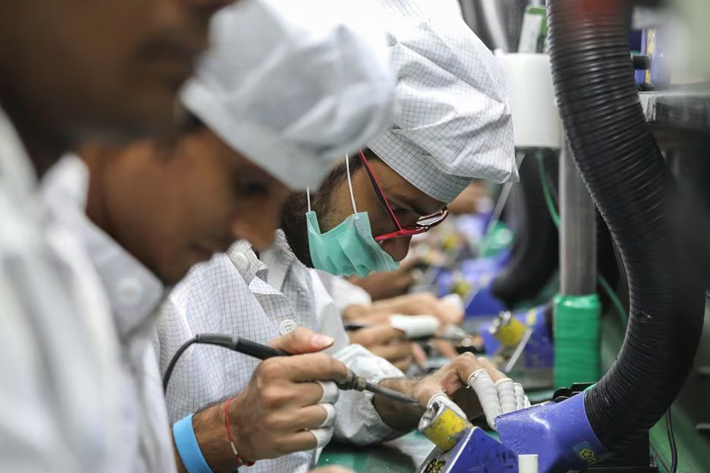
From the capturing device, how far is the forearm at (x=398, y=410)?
216 centimetres

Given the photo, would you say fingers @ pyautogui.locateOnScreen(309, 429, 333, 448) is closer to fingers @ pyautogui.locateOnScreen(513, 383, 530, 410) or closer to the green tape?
fingers @ pyautogui.locateOnScreen(513, 383, 530, 410)

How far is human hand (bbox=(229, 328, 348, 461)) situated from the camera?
1486 mm

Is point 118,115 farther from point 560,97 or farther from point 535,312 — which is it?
point 535,312

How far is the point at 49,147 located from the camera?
2.76 feet

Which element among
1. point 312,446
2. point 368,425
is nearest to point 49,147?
point 312,446

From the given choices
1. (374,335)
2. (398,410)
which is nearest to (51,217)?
(398,410)

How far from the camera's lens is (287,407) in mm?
1488

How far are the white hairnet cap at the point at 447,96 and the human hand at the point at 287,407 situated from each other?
1.77 feet

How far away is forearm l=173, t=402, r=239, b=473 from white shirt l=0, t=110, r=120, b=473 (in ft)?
2.66

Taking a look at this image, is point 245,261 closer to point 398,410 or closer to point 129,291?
point 398,410

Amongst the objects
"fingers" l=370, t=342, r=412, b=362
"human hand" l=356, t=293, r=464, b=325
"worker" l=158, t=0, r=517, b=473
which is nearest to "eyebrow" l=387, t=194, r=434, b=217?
"worker" l=158, t=0, r=517, b=473

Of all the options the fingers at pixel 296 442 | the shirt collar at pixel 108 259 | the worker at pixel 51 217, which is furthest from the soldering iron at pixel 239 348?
the worker at pixel 51 217

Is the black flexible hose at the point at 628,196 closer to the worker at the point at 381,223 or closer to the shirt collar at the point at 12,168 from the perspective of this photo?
the worker at the point at 381,223

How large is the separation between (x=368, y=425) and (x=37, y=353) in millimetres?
1563
